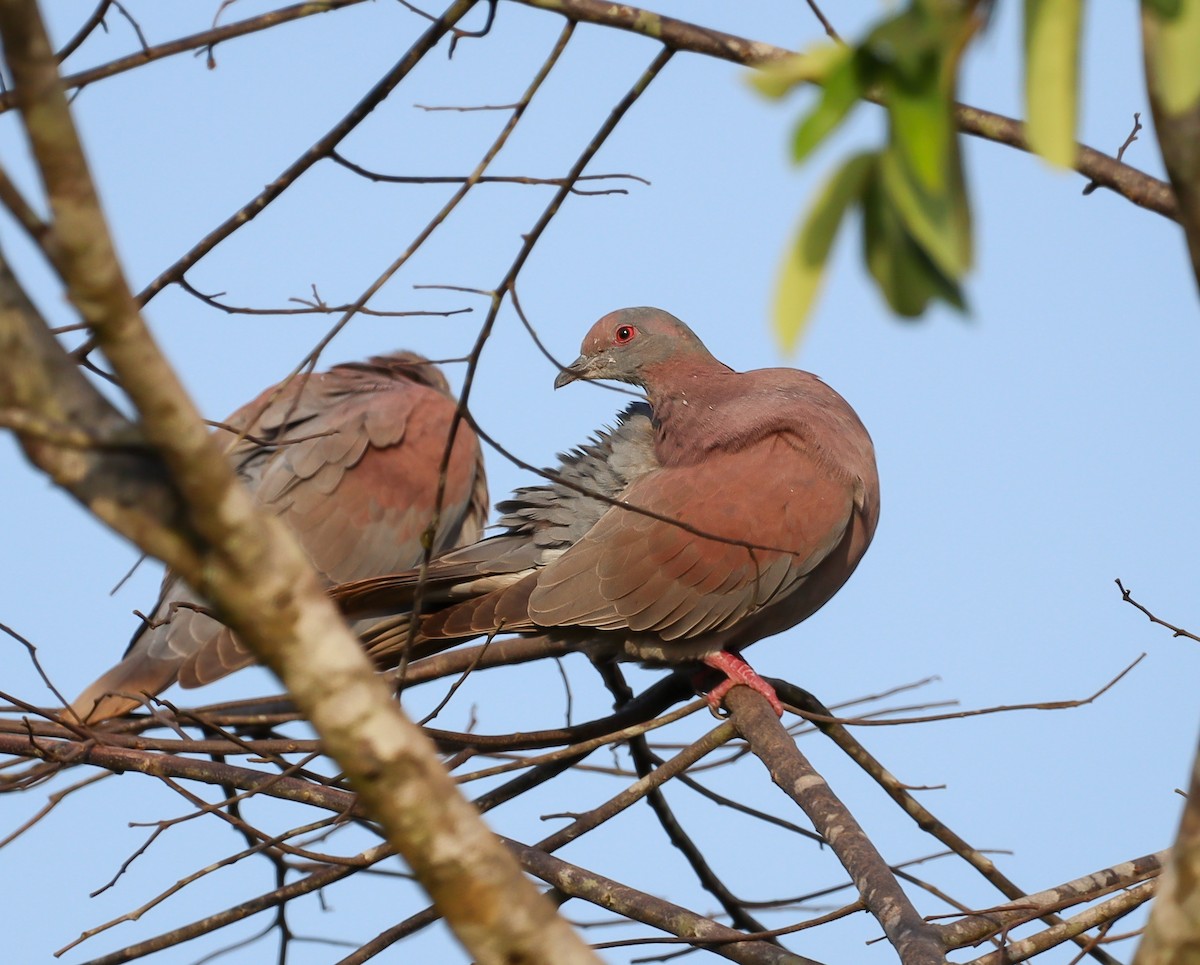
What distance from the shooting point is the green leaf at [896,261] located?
0.87 meters

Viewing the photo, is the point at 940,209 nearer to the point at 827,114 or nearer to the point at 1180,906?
the point at 827,114

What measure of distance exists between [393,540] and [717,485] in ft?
6.96

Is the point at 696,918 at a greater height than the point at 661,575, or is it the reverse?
the point at 661,575

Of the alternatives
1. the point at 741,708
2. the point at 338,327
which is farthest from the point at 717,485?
the point at 338,327

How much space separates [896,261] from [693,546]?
127 inches

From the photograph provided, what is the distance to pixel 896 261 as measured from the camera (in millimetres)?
886

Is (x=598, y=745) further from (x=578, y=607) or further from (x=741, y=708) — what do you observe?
(x=578, y=607)

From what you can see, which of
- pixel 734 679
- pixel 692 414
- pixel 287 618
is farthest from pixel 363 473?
pixel 287 618

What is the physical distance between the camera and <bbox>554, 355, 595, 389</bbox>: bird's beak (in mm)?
4797

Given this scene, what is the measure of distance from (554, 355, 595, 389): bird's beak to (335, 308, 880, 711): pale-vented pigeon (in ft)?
1.32

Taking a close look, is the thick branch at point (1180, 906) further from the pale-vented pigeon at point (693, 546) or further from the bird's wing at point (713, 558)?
the bird's wing at point (713, 558)

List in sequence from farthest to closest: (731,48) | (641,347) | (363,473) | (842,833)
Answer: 1. (363,473)
2. (641,347)
3. (842,833)
4. (731,48)

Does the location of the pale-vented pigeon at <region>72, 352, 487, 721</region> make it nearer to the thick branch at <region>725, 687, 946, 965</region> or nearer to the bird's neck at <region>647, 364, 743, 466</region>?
the bird's neck at <region>647, 364, 743, 466</region>

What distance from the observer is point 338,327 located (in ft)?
7.50
